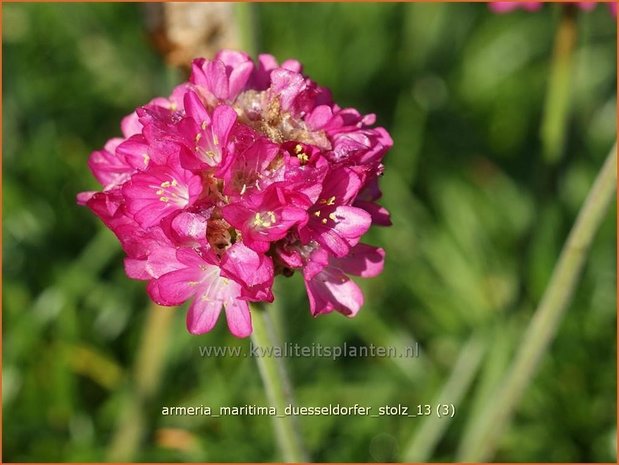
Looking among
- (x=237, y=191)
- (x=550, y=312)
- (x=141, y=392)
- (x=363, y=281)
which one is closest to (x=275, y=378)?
(x=237, y=191)

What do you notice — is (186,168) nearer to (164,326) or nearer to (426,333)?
(164,326)

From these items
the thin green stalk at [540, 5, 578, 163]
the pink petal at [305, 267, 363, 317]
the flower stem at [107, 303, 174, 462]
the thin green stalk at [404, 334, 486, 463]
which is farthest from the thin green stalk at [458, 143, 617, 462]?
the flower stem at [107, 303, 174, 462]

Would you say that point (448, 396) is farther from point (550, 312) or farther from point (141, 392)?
point (141, 392)

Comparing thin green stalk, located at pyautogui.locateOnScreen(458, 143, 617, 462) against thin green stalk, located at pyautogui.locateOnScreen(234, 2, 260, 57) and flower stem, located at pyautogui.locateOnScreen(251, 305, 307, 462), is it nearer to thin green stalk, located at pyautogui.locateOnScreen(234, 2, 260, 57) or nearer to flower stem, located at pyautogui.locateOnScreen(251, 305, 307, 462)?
flower stem, located at pyautogui.locateOnScreen(251, 305, 307, 462)

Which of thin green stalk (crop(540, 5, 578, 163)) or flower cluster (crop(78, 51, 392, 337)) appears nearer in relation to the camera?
flower cluster (crop(78, 51, 392, 337))

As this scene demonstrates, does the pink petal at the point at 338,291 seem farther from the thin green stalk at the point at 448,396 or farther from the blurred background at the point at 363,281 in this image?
the thin green stalk at the point at 448,396

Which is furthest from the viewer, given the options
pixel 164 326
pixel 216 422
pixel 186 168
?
pixel 216 422

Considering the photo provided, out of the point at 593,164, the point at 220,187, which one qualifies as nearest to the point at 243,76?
the point at 220,187
